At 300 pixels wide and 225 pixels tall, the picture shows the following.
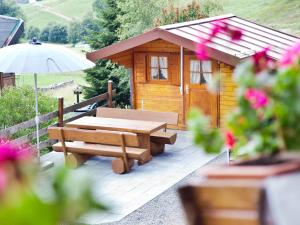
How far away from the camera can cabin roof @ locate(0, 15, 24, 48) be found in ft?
68.6

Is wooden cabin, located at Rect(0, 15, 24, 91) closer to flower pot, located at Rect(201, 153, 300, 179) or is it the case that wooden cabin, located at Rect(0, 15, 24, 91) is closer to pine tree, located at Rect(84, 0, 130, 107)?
pine tree, located at Rect(84, 0, 130, 107)

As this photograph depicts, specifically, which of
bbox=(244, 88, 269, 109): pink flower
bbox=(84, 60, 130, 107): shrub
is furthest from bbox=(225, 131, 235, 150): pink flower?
bbox=(84, 60, 130, 107): shrub

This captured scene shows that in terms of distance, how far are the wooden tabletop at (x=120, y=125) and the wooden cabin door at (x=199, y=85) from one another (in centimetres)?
220

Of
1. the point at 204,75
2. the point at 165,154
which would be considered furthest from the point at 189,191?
the point at 204,75

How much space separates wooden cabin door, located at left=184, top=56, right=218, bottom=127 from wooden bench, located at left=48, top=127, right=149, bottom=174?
2.95 m

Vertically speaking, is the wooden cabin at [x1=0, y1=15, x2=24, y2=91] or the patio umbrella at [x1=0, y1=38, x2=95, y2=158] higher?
the wooden cabin at [x1=0, y1=15, x2=24, y2=91]

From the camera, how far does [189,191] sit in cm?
89

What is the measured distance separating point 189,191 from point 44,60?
8322 mm

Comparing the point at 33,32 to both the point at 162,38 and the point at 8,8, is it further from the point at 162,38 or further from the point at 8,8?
the point at 162,38

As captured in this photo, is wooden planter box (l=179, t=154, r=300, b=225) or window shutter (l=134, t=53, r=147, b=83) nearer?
wooden planter box (l=179, t=154, r=300, b=225)

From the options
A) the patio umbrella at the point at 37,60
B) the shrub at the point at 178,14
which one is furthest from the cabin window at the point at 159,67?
the shrub at the point at 178,14

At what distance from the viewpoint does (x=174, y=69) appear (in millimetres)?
12203

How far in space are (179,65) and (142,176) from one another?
388 cm

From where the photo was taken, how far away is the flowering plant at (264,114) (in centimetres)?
97
